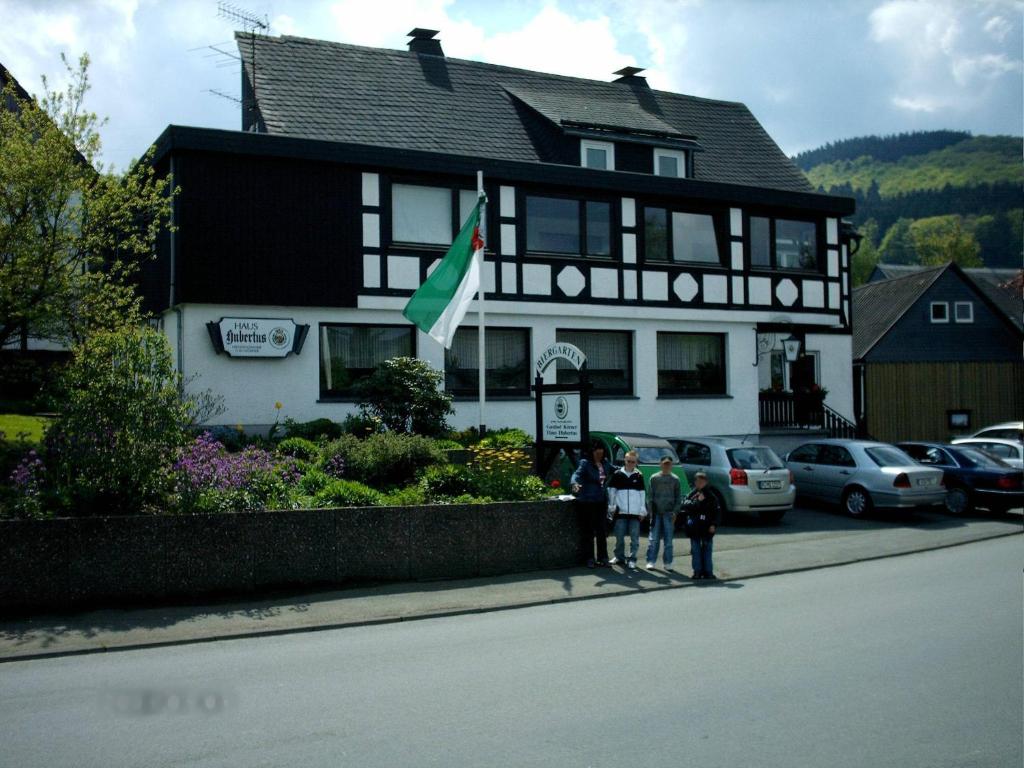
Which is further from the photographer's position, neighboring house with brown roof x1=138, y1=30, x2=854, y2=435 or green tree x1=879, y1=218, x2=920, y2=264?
green tree x1=879, y1=218, x2=920, y2=264

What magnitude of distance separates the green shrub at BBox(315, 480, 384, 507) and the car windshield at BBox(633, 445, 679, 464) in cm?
568

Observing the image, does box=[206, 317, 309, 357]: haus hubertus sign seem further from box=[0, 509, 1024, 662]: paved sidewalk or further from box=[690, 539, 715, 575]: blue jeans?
box=[690, 539, 715, 575]: blue jeans

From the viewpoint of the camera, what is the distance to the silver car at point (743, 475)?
18062 millimetres

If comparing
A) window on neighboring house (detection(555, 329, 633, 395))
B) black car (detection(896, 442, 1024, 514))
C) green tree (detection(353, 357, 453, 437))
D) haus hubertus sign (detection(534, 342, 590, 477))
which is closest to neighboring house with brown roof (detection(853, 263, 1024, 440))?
black car (detection(896, 442, 1024, 514))

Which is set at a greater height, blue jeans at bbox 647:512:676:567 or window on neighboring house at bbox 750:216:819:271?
window on neighboring house at bbox 750:216:819:271

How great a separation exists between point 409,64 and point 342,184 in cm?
676

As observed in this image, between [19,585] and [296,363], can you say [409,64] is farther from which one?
[19,585]

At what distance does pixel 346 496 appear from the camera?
12.8 m

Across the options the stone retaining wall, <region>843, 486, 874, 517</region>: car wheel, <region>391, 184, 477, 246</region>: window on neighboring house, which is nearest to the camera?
the stone retaining wall

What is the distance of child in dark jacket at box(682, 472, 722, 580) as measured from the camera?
13.2 m

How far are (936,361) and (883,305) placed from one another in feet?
13.5

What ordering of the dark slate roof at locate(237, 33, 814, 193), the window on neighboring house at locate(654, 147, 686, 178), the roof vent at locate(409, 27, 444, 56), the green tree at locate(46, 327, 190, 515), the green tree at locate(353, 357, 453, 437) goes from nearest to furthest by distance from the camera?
1. the green tree at locate(46, 327, 190, 515)
2. the green tree at locate(353, 357, 453, 437)
3. the dark slate roof at locate(237, 33, 814, 193)
4. the window on neighboring house at locate(654, 147, 686, 178)
5. the roof vent at locate(409, 27, 444, 56)

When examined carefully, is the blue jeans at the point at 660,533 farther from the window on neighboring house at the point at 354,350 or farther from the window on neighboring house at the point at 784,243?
the window on neighboring house at the point at 784,243

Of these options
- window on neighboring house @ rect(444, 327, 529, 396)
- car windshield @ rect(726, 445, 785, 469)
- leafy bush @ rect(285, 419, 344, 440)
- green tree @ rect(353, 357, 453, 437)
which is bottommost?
car windshield @ rect(726, 445, 785, 469)
